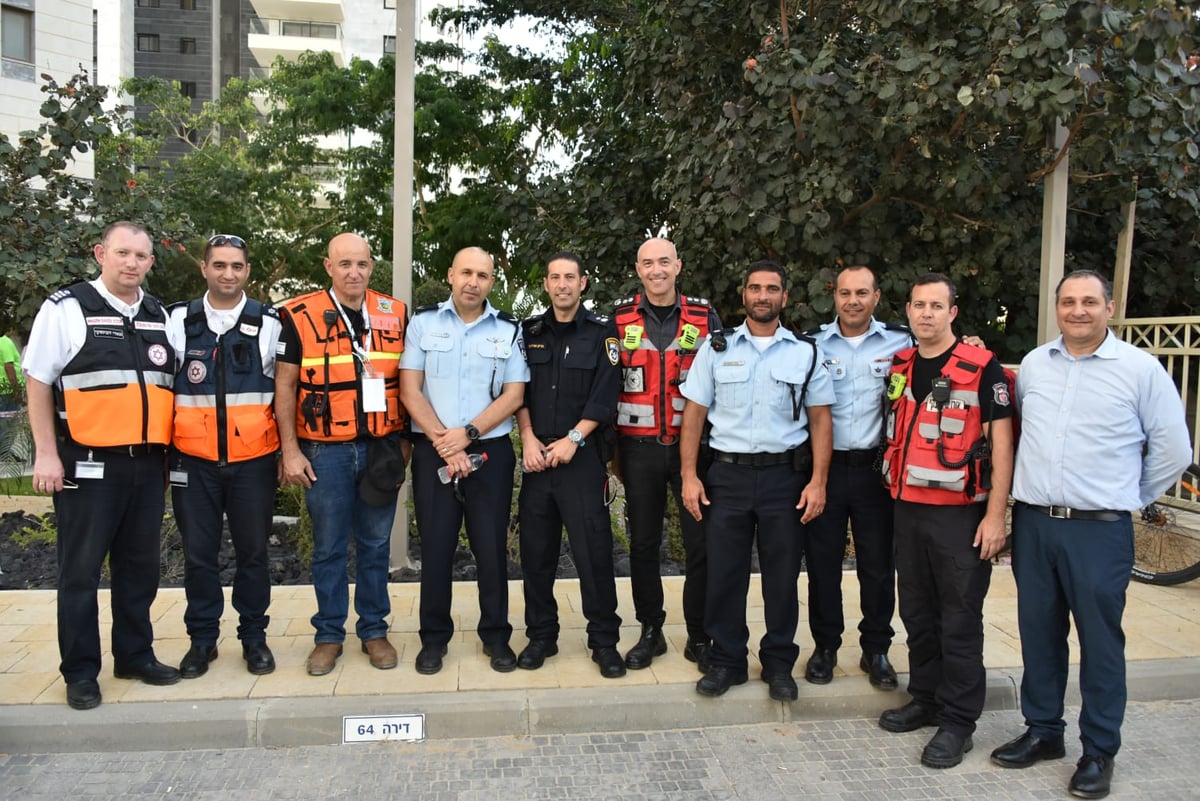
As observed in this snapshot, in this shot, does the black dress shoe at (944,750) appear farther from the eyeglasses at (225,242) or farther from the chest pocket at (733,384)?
the eyeglasses at (225,242)

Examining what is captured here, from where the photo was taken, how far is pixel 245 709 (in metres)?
4.04

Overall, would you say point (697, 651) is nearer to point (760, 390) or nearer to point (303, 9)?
point (760, 390)

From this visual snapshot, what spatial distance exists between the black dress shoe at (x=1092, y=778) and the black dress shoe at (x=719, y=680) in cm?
Result: 147

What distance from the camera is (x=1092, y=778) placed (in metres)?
3.56

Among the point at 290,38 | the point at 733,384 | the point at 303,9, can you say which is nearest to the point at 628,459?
the point at 733,384

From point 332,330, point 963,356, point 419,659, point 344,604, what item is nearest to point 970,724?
point 963,356

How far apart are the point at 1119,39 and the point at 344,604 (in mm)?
5174

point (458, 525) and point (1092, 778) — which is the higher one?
point (458, 525)

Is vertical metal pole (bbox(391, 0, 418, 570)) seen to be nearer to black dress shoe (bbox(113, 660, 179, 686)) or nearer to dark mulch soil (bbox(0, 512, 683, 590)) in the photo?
dark mulch soil (bbox(0, 512, 683, 590))

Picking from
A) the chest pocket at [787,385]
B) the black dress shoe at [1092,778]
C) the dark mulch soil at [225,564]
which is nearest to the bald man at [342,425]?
the dark mulch soil at [225,564]

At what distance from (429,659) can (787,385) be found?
227 centimetres

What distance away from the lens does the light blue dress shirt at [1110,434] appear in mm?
3531

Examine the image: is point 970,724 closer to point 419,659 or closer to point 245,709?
point 419,659

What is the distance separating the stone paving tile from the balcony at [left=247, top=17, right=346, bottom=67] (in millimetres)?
45832
